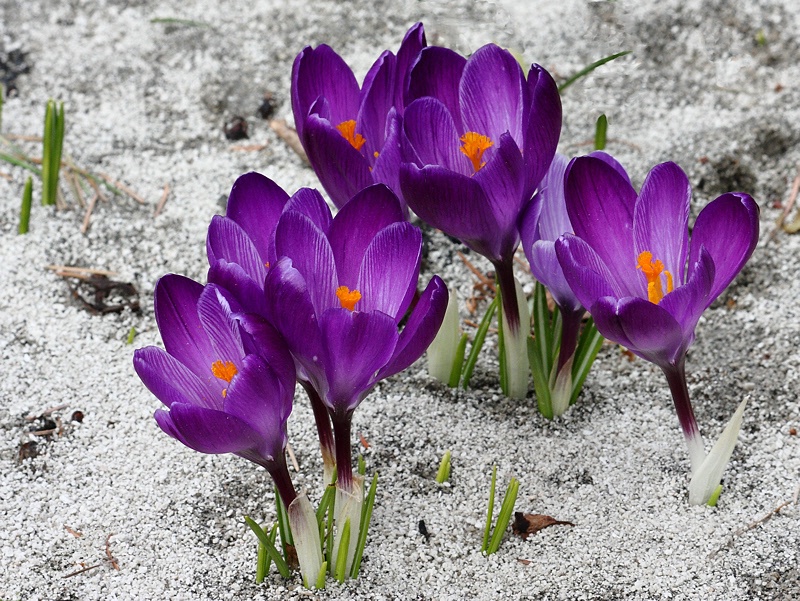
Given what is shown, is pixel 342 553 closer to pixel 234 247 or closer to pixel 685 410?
pixel 234 247

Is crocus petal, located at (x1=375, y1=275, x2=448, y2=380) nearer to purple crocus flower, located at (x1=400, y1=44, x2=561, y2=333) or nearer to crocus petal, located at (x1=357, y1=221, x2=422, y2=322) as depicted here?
crocus petal, located at (x1=357, y1=221, x2=422, y2=322)

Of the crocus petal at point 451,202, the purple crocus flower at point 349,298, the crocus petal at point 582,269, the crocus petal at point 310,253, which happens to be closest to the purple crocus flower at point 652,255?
the crocus petal at point 582,269

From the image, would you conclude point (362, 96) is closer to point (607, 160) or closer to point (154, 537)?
point (607, 160)

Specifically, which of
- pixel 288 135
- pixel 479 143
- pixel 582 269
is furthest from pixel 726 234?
pixel 288 135

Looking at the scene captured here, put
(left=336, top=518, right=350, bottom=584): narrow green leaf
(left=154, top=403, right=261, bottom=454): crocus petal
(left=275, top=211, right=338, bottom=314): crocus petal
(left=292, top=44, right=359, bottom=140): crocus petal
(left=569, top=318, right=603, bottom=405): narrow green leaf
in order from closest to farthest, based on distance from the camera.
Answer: (left=154, top=403, right=261, bottom=454): crocus petal < (left=275, top=211, right=338, bottom=314): crocus petal < (left=336, top=518, right=350, bottom=584): narrow green leaf < (left=292, top=44, right=359, bottom=140): crocus petal < (left=569, top=318, right=603, bottom=405): narrow green leaf

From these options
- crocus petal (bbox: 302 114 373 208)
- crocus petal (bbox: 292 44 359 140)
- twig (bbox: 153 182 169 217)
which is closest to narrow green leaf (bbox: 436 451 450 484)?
crocus petal (bbox: 302 114 373 208)

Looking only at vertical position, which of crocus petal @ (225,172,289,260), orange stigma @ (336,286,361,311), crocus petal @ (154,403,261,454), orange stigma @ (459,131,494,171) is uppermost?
orange stigma @ (459,131,494,171)

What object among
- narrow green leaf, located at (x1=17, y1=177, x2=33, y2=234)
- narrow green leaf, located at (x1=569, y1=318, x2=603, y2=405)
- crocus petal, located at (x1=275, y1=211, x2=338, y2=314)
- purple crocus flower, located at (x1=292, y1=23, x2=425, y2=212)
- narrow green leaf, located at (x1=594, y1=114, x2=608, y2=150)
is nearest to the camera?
crocus petal, located at (x1=275, y1=211, x2=338, y2=314)
